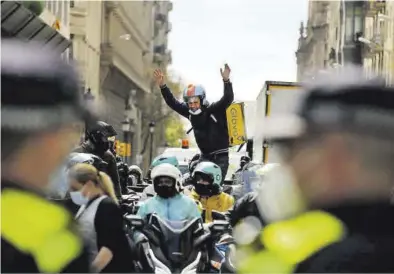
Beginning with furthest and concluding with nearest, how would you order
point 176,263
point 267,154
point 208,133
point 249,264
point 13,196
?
1. point 208,133
2. point 176,263
3. point 267,154
4. point 249,264
5. point 13,196

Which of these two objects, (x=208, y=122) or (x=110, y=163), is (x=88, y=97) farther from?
(x=208, y=122)

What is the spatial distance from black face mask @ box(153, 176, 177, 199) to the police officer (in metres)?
0.42

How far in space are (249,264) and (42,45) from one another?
1462 millimetres

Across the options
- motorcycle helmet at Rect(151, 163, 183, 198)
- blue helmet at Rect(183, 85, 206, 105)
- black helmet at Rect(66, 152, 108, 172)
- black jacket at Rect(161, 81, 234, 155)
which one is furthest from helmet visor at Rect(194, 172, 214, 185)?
black helmet at Rect(66, 152, 108, 172)

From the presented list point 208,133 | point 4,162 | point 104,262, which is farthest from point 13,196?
point 208,133

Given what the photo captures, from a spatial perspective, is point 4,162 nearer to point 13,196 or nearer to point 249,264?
point 13,196

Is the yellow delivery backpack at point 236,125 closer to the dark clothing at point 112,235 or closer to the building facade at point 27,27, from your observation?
the building facade at point 27,27

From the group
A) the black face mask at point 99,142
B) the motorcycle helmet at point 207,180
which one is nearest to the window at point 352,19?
the black face mask at point 99,142

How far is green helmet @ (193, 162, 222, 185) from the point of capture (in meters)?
8.84

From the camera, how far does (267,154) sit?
6062 mm

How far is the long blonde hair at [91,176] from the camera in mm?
5285

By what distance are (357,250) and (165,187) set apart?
216 centimetres

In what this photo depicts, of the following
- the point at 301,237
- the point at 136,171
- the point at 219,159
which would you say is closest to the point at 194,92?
the point at 219,159

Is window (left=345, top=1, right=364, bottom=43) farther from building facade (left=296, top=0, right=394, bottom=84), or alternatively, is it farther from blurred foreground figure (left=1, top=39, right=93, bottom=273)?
blurred foreground figure (left=1, top=39, right=93, bottom=273)
